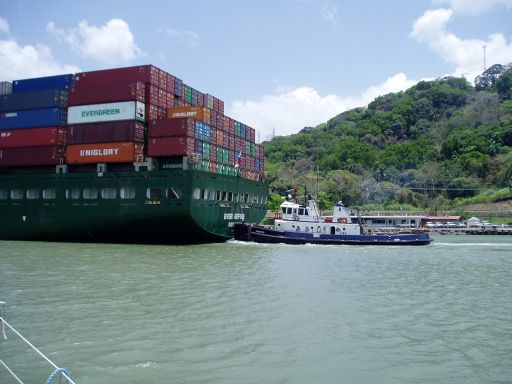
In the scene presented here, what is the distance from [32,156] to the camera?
112 feet

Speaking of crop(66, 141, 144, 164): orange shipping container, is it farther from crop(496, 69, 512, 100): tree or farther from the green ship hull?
crop(496, 69, 512, 100): tree

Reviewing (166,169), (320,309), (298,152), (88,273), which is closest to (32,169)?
(166,169)

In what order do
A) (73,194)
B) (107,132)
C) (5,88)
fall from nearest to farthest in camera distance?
(107,132)
(73,194)
(5,88)

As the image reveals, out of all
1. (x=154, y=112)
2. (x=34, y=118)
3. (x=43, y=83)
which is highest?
(x=43, y=83)

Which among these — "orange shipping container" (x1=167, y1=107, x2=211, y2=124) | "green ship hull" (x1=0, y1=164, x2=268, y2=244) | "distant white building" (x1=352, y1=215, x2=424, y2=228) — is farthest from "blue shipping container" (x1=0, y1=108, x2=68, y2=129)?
"distant white building" (x1=352, y1=215, x2=424, y2=228)

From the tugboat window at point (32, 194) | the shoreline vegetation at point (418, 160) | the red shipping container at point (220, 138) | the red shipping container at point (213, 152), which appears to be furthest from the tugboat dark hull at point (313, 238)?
the shoreline vegetation at point (418, 160)

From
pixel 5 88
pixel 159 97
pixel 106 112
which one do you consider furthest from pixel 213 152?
pixel 5 88

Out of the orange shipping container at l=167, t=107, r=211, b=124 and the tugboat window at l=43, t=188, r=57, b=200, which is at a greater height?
the orange shipping container at l=167, t=107, r=211, b=124

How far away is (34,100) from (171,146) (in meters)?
12.2

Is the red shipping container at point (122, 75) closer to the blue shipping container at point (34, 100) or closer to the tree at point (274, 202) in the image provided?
the blue shipping container at point (34, 100)

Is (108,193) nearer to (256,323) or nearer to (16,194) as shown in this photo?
(16,194)

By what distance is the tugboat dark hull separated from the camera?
111 ft

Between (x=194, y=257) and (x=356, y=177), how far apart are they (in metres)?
68.0

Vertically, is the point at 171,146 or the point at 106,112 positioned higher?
the point at 106,112
